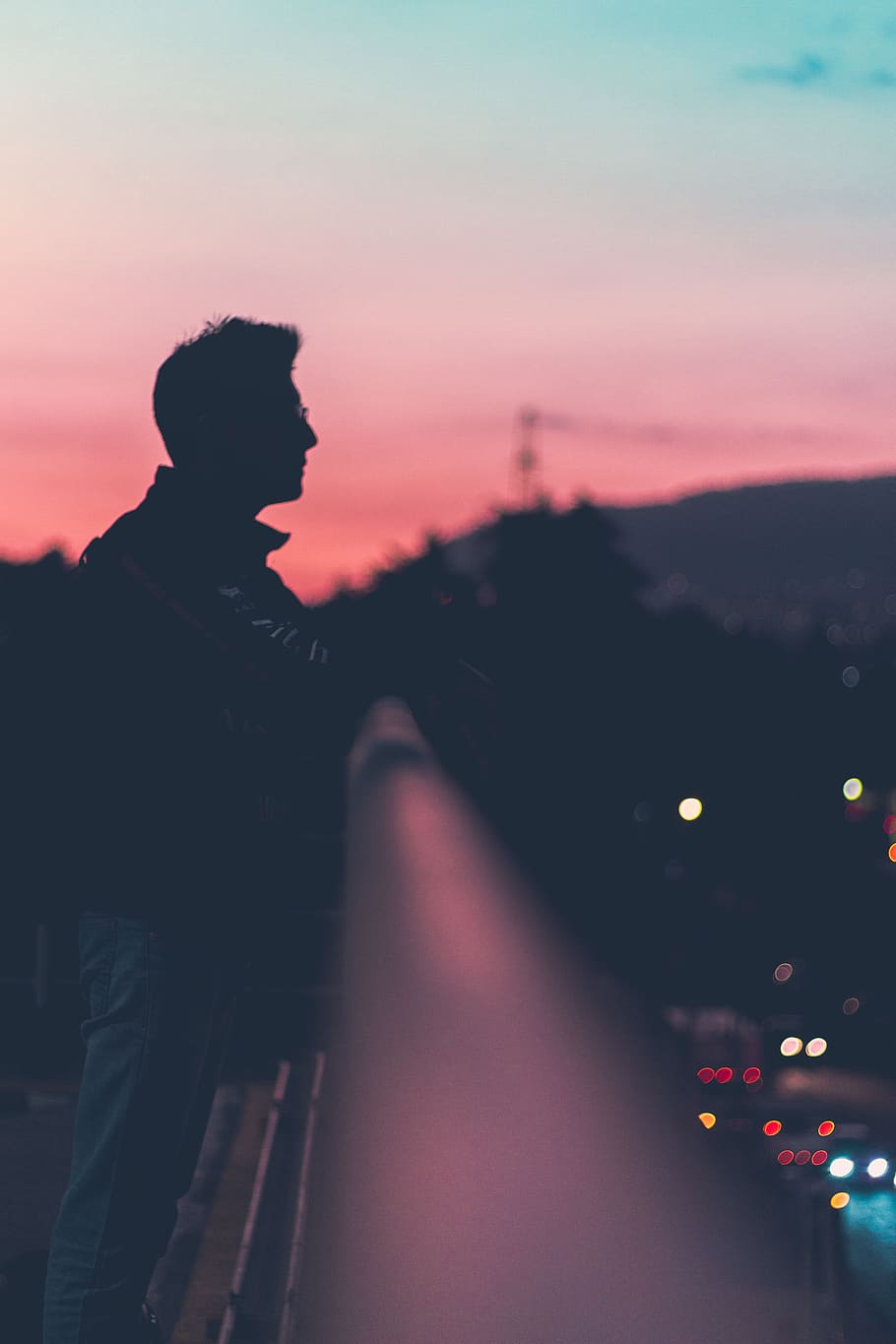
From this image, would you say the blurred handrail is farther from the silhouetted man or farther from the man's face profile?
the man's face profile

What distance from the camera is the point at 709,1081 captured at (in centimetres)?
4988

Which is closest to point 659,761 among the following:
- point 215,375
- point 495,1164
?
point 495,1164

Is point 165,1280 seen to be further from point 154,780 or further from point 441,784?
point 441,784

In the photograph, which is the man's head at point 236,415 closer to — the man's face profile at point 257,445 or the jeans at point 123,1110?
the man's face profile at point 257,445

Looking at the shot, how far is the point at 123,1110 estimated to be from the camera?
3.09 metres

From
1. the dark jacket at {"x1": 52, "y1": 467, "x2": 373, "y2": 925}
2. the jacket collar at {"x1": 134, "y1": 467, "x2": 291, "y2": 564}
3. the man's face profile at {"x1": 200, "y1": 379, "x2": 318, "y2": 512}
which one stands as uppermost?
the man's face profile at {"x1": 200, "y1": 379, "x2": 318, "y2": 512}

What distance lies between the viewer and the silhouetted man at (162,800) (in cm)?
308

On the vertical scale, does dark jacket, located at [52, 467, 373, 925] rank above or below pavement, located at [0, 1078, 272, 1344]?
above

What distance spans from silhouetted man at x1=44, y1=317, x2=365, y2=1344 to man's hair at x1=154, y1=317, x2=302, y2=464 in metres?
0.02

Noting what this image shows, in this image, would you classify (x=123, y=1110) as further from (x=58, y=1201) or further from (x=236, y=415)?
(x=58, y=1201)

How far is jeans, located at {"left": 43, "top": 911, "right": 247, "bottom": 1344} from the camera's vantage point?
3.08 meters

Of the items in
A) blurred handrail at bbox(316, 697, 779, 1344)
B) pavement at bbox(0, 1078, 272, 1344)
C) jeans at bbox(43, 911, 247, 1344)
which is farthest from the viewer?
blurred handrail at bbox(316, 697, 779, 1344)

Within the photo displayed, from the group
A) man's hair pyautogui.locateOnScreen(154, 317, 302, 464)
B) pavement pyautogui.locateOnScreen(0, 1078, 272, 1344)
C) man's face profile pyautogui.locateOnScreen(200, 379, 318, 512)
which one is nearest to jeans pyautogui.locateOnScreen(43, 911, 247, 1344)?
pavement pyautogui.locateOnScreen(0, 1078, 272, 1344)

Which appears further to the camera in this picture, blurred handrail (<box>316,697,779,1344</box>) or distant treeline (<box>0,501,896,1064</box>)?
blurred handrail (<box>316,697,779,1344</box>)
